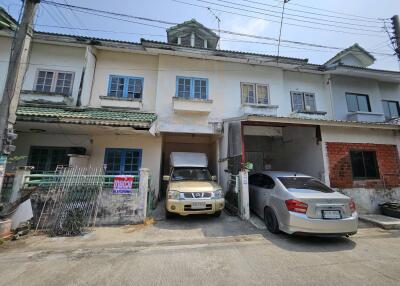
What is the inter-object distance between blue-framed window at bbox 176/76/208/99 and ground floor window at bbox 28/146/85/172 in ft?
17.5

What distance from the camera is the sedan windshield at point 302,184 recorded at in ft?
17.3

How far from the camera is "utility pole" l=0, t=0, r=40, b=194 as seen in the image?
4.71 meters

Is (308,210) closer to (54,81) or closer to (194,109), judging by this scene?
(194,109)

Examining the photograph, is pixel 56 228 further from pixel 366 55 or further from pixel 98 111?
pixel 366 55

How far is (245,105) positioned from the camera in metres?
9.55

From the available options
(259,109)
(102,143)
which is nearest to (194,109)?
(259,109)

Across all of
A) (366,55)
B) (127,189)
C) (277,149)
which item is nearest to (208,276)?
(127,189)

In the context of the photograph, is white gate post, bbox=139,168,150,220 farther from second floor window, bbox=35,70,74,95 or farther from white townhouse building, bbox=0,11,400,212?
second floor window, bbox=35,70,74,95

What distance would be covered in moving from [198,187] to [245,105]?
5.35m

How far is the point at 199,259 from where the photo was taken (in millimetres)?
3721

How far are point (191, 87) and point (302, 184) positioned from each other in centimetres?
661

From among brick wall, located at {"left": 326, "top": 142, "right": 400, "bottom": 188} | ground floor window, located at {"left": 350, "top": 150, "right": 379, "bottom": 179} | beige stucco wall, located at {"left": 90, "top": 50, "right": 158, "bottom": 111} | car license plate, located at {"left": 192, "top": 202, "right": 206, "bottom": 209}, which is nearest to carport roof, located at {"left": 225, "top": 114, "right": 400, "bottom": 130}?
brick wall, located at {"left": 326, "top": 142, "right": 400, "bottom": 188}

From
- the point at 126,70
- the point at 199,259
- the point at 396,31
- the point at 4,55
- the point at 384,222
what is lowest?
the point at 199,259

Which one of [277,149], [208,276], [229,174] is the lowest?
[208,276]
